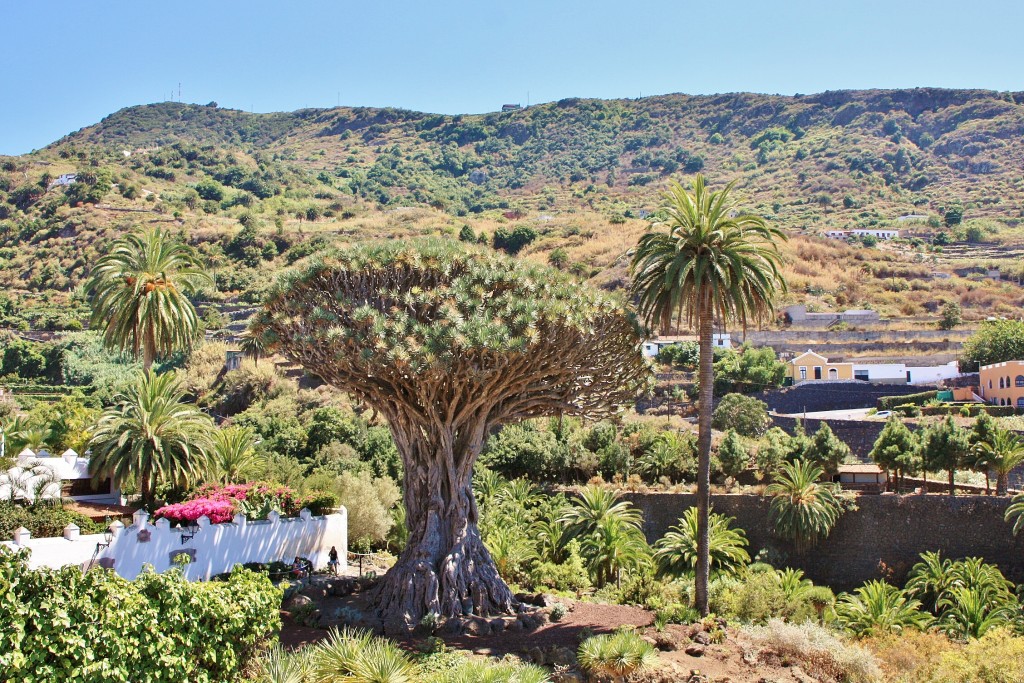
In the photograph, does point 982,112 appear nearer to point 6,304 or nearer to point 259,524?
point 6,304

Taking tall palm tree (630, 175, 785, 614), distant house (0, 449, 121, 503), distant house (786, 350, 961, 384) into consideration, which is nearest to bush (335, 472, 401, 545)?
distant house (0, 449, 121, 503)

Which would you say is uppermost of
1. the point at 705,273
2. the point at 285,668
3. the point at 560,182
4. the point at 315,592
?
the point at 560,182

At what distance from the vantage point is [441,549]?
22.0 meters

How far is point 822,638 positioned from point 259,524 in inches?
547

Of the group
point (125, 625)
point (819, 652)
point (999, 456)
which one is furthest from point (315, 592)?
point (999, 456)

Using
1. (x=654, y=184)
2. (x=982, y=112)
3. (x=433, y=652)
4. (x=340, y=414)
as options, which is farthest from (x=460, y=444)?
(x=982, y=112)

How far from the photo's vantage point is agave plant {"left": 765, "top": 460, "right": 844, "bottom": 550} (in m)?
30.6

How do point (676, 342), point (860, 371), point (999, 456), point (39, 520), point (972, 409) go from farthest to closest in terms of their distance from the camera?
point (676, 342), point (860, 371), point (972, 409), point (999, 456), point (39, 520)

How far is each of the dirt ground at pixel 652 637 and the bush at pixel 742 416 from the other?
24.3 m

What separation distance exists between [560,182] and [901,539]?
117 m

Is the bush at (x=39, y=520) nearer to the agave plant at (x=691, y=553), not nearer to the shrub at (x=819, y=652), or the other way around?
the agave plant at (x=691, y=553)

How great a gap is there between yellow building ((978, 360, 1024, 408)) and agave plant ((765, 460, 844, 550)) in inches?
819

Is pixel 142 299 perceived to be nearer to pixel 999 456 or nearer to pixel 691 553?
pixel 691 553

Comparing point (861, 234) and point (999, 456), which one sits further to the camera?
point (861, 234)
